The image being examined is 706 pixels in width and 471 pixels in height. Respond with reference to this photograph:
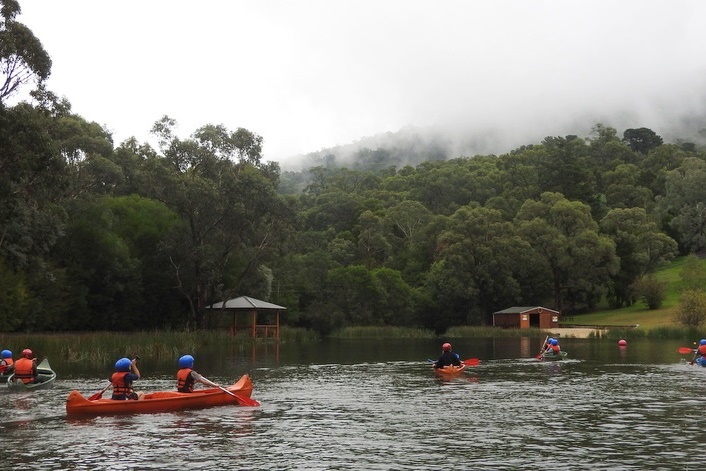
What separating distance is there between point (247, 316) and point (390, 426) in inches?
2326

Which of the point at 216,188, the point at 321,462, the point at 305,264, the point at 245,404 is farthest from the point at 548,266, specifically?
the point at 321,462

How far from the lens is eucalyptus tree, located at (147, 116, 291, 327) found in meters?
63.6

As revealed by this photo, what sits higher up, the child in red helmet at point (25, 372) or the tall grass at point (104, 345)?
the tall grass at point (104, 345)

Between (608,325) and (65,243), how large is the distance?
5679cm

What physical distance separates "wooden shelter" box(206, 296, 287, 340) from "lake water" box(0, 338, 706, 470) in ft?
106

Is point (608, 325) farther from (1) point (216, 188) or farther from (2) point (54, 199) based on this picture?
(2) point (54, 199)

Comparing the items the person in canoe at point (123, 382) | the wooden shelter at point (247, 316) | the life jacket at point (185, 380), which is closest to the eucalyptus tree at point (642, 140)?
the wooden shelter at point (247, 316)

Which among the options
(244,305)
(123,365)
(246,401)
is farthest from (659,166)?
(123,365)

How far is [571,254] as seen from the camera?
317 ft

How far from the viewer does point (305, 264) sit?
9081 centimetres

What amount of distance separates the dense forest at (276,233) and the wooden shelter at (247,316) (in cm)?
153

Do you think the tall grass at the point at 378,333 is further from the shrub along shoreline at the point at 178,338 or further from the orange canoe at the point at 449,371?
the orange canoe at the point at 449,371

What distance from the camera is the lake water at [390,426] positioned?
50.0 feet

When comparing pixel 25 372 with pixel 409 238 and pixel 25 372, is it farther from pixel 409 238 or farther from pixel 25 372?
pixel 409 238
